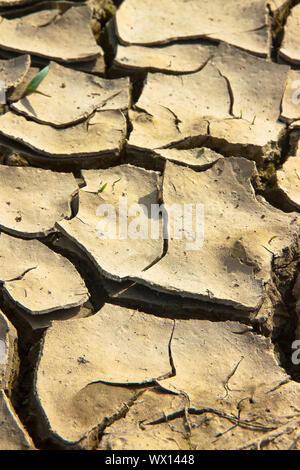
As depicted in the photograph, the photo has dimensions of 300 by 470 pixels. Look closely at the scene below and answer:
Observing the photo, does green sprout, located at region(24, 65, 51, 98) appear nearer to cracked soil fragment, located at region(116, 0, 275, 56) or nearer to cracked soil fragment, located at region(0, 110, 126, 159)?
cracked soil fragment, located at region(0, 110, 126, 159)

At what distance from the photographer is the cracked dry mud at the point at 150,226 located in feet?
5.79

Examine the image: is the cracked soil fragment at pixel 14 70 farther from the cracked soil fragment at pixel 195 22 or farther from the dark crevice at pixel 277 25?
the dark crevice at pixel 277 25

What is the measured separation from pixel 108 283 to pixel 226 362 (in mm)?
448

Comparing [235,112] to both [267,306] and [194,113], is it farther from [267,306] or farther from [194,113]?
[267,306]

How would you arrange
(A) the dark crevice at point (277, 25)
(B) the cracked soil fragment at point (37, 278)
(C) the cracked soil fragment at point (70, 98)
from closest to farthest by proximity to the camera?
(B) the cracked soil fragment at point (37, 278)
(C) the cracked soil fragment at point (70, 98)
(A) the dark crevice at point (277, 25)

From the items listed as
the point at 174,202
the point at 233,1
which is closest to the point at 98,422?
the point at 174,202

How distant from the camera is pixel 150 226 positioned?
2191 millimetres

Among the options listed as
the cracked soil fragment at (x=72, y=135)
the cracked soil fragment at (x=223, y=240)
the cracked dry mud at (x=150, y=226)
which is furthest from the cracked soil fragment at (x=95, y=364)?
the cracked soil fragment at (x=72, y=135)

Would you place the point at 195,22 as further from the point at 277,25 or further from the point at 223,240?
the point at 223,240

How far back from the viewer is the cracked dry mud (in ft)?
5.79

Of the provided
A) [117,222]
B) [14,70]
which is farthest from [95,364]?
[14,70]

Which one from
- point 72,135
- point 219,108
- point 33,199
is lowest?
point 33,199

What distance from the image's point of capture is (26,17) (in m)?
2.80

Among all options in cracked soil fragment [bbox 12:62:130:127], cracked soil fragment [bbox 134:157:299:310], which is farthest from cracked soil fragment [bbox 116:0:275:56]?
cracked soil fragment [bbox 134:157:299:310]
